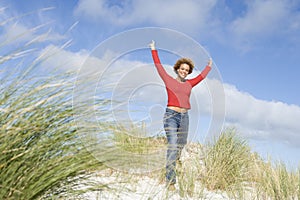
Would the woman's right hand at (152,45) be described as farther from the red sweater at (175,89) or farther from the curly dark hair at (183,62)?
the curly dark hair at (183,62)

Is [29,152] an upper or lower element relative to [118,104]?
lower

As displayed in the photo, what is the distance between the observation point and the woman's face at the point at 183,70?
4.32 m

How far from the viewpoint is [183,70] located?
434 cm

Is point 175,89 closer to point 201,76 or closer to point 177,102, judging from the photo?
point 177,102

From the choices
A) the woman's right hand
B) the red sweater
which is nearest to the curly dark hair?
the red sweater

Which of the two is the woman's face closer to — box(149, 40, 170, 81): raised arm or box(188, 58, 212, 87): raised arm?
box(188, 58, 212, 87): raised arm

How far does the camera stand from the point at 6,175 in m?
1.86

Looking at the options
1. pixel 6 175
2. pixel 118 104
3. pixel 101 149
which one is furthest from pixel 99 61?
pixel 6 175

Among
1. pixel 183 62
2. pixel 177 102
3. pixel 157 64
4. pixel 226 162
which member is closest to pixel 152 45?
pixel 157 64

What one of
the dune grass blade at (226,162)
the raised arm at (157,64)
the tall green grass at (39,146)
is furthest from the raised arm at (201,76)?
the tall green grass at (39,146)

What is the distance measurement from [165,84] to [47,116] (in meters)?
2.15

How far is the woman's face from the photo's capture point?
4.32 metres

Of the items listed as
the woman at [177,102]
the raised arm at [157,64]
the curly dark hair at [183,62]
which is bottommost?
the woman at [177,102]

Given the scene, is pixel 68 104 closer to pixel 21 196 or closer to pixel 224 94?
pixel 21 196
